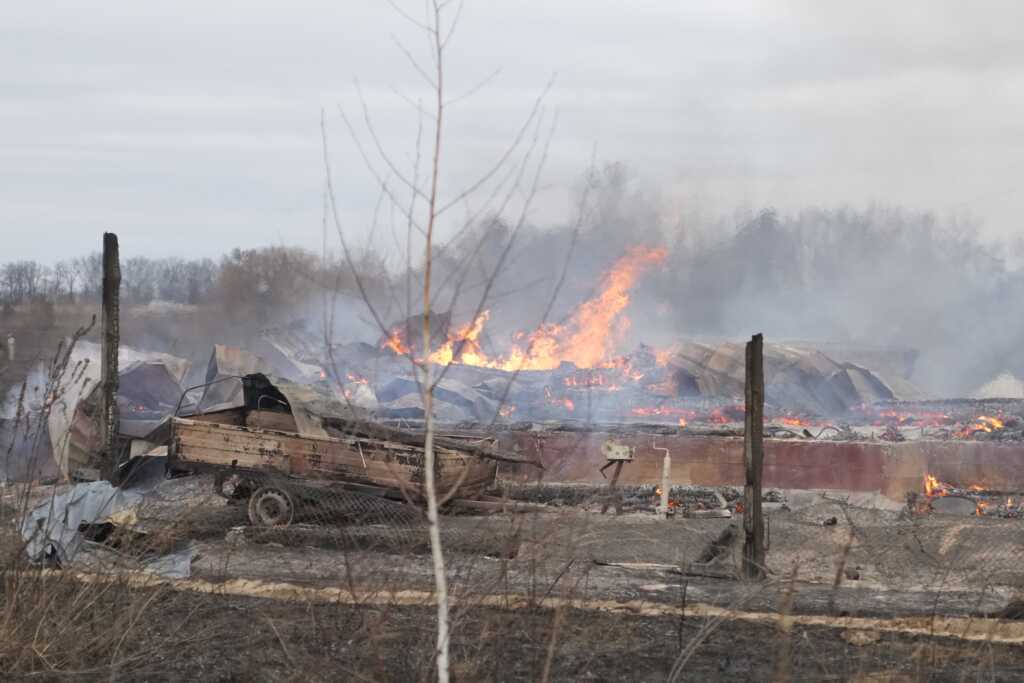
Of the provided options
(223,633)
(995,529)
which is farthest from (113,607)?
(995,529)

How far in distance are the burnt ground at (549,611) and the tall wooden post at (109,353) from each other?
211 centimetres

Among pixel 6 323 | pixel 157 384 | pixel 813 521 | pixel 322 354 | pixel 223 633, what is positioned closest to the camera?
pixel 223 633

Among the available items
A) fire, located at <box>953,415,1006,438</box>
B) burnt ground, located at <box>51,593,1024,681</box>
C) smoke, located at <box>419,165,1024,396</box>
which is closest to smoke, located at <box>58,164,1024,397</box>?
smoke, located at <box>419,165,1024,396</box>

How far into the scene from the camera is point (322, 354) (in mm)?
31484

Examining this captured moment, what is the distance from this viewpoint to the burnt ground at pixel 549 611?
18.9 ft

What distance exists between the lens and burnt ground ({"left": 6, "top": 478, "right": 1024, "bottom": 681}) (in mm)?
5762

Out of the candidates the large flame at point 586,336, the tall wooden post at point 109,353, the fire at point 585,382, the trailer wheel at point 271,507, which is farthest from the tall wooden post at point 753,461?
the large flame at point 586,336

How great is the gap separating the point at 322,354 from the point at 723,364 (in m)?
12.2

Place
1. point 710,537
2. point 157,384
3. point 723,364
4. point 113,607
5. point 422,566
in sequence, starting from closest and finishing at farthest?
point 113,607 → point 422,566 → point 710,537 → point 157,384 → point 723,364

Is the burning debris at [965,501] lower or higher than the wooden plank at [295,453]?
lower

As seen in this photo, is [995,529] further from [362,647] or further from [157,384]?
[157,384]

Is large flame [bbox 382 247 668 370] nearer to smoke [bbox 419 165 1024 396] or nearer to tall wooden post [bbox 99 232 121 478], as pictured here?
smoke [bbox 419 165 1024 396]

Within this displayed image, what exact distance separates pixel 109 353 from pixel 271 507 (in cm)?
278

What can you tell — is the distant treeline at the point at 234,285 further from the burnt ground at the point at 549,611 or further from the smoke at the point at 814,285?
the burnt ground at the point at 549,611
